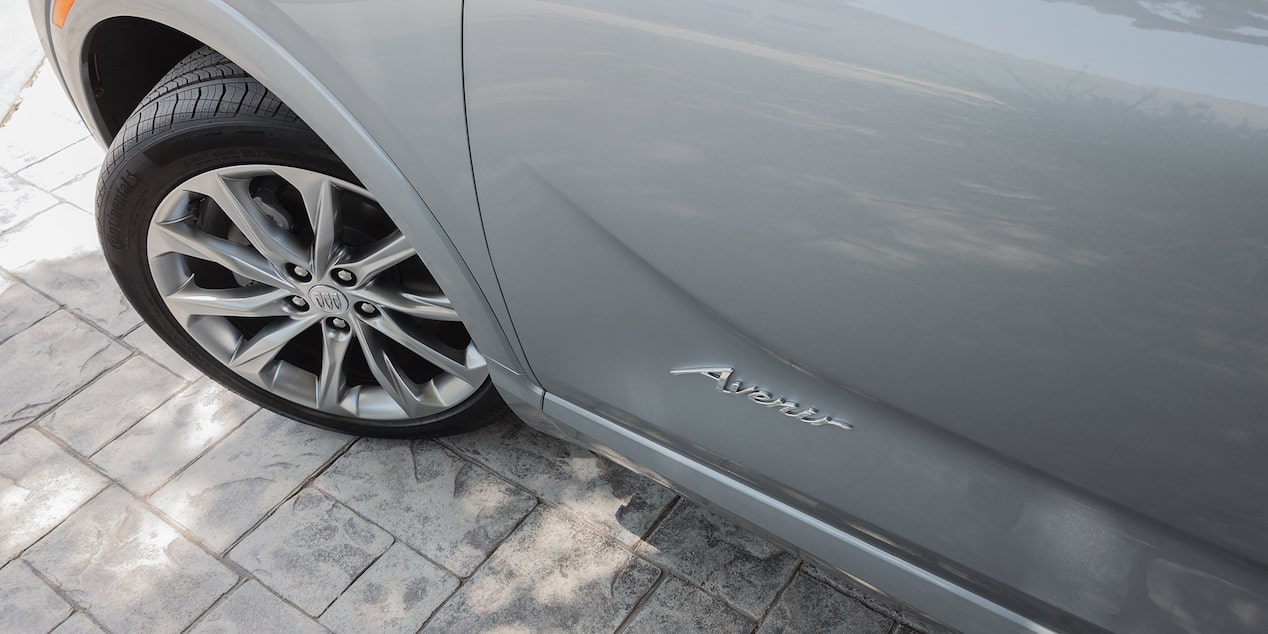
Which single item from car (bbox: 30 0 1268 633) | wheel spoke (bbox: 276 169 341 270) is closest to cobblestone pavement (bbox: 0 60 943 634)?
car (bbox: 30 0 1268 633)

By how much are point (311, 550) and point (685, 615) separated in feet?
2.60

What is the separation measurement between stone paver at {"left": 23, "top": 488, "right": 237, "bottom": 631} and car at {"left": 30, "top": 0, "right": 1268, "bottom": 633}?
70 cm

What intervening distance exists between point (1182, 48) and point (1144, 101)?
0.06m

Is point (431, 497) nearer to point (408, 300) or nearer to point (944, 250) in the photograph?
point (408, 300)

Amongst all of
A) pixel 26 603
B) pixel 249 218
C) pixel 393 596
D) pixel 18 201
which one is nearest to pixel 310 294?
pixel 249 218

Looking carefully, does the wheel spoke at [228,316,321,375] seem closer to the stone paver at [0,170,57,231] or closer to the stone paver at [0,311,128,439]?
the stone paver at [0,311,128,439]

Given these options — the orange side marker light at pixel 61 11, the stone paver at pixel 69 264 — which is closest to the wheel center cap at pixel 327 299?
the orange side marker light at pixel 61 11

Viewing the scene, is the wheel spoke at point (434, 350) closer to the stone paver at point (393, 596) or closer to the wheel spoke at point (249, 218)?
the wheel spoke at point (249, 218)

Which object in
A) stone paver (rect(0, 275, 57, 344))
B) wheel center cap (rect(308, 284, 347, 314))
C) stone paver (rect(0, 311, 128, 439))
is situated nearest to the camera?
wheel center cap (rect(308, 284, 347, 314))

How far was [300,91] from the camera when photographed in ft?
4.80

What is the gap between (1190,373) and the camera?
1.00 metres

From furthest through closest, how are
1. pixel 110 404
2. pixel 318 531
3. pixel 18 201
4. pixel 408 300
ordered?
pixel 18 201, pixel 110 404, pixel 318 531, pixel 408 300

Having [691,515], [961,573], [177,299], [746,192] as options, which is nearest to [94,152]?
[177,299]

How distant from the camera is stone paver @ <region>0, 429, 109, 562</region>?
2.05 meters
